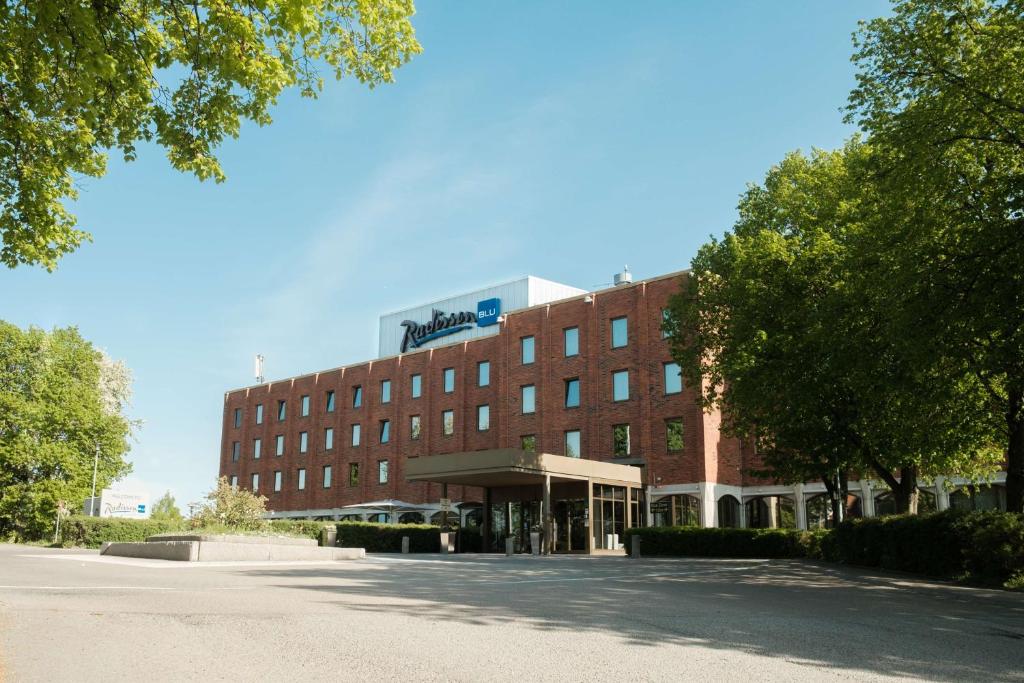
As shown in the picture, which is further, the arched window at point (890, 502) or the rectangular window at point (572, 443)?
the rectangular window at point (572, 443)

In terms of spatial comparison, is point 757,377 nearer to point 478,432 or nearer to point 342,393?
point 478,432

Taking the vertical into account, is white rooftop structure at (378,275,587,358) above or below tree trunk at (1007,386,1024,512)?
above

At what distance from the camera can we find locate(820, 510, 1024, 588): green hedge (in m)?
16.8

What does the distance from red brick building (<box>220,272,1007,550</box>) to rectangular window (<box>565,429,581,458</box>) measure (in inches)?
3.0

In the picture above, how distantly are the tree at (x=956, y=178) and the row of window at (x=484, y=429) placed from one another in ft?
68.3

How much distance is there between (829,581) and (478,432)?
30531 mm

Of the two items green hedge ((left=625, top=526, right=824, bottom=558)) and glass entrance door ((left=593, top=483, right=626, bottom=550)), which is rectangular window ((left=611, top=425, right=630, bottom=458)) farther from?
green hedge ((left=625, top=526, right=824, bottom=558))

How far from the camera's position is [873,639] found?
9.16 metres

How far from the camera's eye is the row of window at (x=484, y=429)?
3769cm

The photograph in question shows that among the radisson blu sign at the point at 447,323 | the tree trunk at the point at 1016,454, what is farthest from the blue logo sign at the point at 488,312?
the tree trunk at the point at 1016,454

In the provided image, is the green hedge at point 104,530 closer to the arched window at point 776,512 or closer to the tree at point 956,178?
the arched window at point 776,512

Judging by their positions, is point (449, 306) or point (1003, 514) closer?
point (1003, 514)

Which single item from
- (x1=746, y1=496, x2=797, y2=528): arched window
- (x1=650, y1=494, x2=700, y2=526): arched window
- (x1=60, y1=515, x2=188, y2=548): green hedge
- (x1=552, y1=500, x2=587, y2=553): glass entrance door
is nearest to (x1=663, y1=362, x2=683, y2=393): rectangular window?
(x1=650, y1=494, x2=700, y2=526): arched window

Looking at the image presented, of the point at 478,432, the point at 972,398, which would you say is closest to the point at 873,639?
the point at 972,398
